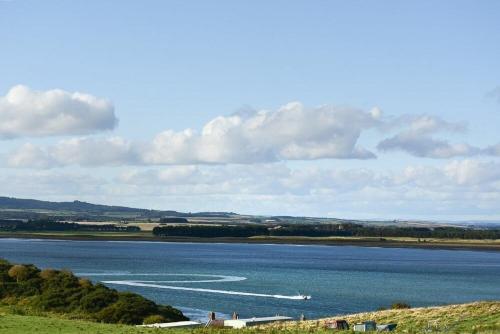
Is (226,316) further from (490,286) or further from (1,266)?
(490,286)

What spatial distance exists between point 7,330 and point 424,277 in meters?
131

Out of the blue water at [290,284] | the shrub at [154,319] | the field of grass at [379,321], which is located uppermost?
the field of grass at [379,321]

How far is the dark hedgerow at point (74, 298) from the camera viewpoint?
6288 centimetres

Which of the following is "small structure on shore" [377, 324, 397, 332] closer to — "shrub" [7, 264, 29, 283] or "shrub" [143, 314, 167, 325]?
"shrub" [143, 314, 167, 325]

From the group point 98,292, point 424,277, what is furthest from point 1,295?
point 424,277

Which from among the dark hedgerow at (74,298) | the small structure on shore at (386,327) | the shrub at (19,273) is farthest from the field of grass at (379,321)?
the shrub at (19,273)

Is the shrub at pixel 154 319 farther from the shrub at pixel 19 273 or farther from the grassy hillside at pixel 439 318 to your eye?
the shrub at pixel 19 273

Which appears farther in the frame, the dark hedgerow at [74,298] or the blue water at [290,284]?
the blue water at [290,284]

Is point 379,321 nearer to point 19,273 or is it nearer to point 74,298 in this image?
point 74,298

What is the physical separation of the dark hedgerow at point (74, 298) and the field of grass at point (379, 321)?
1373cm

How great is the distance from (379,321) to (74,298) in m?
30.4

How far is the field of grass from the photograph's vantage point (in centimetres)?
3722

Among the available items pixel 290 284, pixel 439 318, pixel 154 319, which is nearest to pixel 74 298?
pixel 154 319

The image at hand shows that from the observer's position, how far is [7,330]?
36.1 metres
